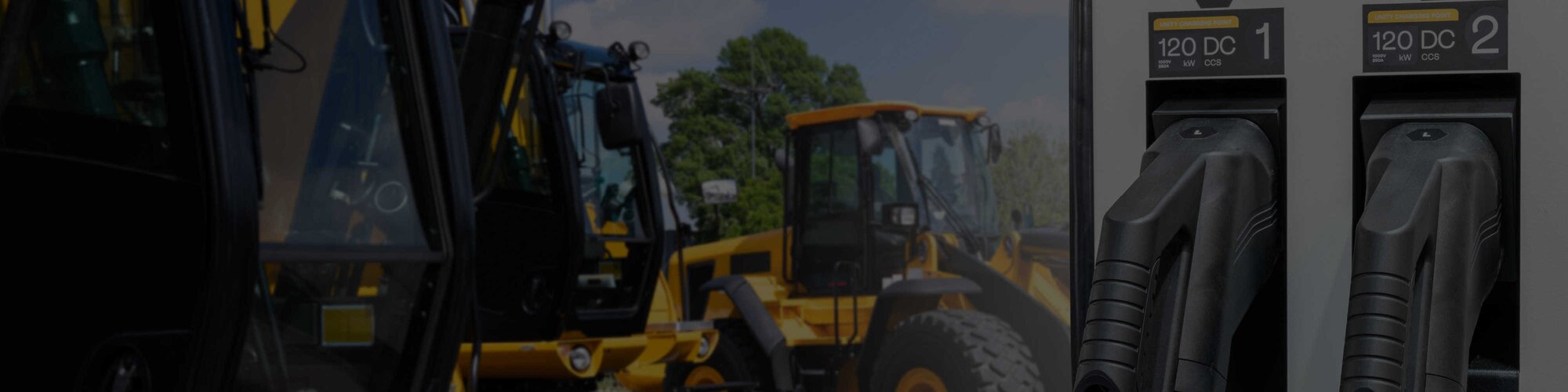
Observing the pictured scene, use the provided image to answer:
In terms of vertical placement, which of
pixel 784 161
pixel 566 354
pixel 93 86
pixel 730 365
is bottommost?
pixel 730 365

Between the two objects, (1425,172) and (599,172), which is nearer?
(1425,172)

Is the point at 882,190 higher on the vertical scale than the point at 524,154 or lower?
lower

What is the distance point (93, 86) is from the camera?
112 inches

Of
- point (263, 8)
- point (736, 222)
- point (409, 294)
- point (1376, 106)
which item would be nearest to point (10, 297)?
point (263, 8)

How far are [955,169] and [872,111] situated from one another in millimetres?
665

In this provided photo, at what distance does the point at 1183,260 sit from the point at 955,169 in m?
8.73

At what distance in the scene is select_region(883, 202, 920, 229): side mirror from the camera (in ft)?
30.8

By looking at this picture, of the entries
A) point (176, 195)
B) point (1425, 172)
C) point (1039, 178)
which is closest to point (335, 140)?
point (176, 195)

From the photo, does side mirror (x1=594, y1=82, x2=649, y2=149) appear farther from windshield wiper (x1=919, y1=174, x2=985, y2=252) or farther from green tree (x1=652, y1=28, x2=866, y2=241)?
green tree (x1=652, y1=28, x2=866, y2=241)

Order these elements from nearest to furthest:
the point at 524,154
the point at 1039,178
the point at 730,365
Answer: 1. the point at 524,154
2. the point at 730,365
3. the point at 1039,178

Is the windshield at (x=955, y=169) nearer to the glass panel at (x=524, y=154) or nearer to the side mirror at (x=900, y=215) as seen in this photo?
the side mirror at (x=900, y=215)

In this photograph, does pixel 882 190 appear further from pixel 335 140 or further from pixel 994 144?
pixel 335 140

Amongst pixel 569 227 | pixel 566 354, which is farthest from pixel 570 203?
pixel 566 354

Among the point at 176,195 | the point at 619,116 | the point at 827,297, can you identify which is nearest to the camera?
the point at 176,195
